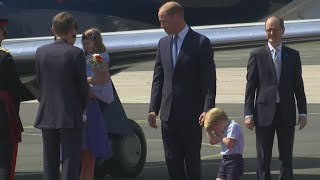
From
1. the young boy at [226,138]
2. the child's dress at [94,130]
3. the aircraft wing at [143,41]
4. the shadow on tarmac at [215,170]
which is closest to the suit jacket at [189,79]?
the young boy at [226,138]

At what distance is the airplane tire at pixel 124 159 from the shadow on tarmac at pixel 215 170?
11 cm

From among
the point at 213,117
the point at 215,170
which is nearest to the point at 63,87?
the point at 213,117

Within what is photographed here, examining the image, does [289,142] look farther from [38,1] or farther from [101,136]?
[38,1]

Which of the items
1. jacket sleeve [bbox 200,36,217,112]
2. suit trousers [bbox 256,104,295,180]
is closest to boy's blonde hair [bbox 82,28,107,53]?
jacket sleeve [bbox 200,36,217,112]

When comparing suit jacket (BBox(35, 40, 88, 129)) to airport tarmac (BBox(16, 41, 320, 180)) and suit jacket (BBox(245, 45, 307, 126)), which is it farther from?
airport tarmac (BBox(16, 41, 320, 180))

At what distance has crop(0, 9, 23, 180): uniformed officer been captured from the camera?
900cm

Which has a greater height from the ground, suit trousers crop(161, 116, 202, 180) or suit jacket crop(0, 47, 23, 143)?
suit jacket crop(0, 47, 23, 143)

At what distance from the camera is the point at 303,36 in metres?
11.6

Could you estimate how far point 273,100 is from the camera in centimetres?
937

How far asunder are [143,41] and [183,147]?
8.69 ft

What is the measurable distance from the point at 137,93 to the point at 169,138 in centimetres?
1738

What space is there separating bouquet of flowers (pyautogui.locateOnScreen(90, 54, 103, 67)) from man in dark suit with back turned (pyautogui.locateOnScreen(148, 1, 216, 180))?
2.17 feet

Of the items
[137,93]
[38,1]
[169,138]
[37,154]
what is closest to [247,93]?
[169,138]

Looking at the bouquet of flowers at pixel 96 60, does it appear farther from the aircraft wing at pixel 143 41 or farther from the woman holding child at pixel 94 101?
the aircraft wing at pixel 143 41
